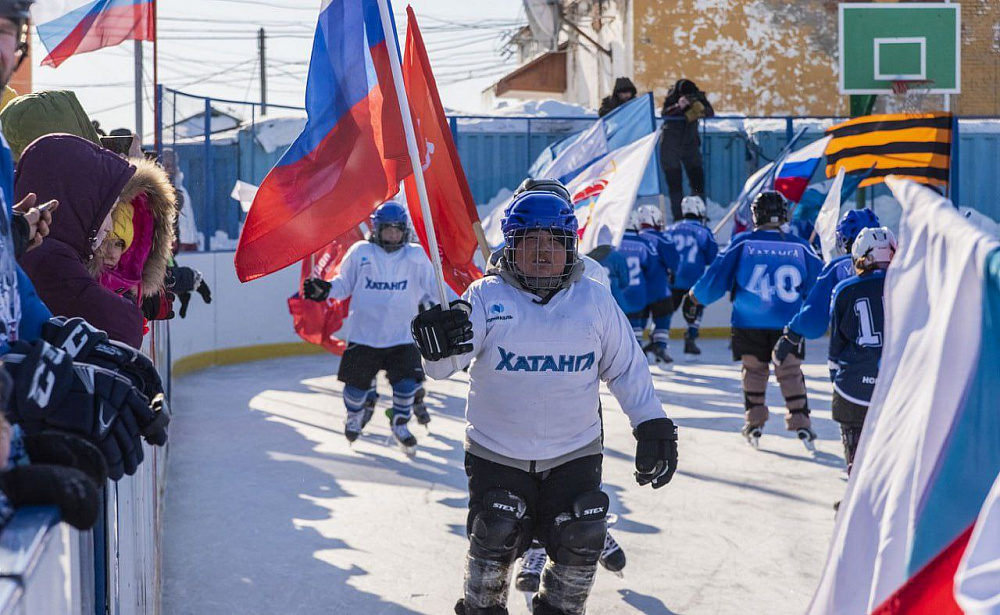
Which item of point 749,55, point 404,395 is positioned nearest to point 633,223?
point 404,395

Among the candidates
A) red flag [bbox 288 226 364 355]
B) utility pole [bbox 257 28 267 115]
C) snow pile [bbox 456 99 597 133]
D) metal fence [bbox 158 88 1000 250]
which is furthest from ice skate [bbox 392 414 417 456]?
utility pole [bbox 257 28 267 115]

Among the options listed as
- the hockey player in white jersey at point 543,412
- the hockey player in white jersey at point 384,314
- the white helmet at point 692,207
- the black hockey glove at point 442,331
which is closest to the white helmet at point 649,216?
the white helmet at point 692,207

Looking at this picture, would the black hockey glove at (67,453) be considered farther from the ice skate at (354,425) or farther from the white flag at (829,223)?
the white flag at (829,223)

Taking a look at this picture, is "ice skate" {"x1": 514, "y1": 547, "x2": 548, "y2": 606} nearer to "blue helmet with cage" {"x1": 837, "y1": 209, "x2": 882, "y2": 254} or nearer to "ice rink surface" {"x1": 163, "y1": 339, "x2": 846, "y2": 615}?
"ice rink surface" {"x1": 163, "y1": 339, "x2": 846, "y2": 615}

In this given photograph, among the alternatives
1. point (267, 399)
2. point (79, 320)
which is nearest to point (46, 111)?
point (79, 320)

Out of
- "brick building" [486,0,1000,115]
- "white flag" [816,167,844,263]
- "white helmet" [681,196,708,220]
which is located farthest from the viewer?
"brick building" [486,0,1000,115]

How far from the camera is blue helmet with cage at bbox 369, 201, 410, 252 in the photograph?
7.32 m

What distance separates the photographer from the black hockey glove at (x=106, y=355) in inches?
82.5

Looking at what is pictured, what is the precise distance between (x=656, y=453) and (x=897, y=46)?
44.3 ft

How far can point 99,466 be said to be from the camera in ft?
5.95

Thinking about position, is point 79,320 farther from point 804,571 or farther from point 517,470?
point 804,571

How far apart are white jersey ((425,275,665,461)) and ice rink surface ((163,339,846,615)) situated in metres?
1.16

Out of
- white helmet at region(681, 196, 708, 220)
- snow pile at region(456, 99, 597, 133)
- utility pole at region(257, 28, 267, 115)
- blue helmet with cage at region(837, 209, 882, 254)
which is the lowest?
blue helmet with cage at region(837, 209, 882, 254)

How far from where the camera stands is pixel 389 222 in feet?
24.1
